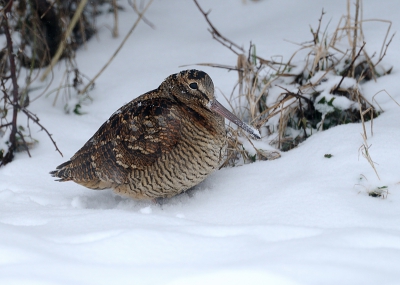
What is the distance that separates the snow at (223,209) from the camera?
2047 millimetres

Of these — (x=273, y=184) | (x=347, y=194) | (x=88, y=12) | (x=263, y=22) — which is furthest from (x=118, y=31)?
(x=347, y=194)

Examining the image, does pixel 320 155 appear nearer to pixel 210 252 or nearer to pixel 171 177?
pixel 171 177

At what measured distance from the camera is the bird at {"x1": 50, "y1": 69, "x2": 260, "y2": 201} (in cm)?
314

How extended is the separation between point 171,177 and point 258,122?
1007mm

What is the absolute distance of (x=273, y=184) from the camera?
3.21 metres

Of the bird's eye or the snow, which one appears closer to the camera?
the snow

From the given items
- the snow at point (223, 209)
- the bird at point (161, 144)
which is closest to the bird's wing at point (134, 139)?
the bird at point (161, 144)

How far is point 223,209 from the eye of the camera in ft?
9.93

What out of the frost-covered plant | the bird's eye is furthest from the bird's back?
the frost-covered plant

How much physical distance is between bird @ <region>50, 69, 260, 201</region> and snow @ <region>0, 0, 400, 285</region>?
0.53 ft

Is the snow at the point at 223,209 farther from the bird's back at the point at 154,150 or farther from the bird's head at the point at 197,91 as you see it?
the bird's head at the point at 197,91

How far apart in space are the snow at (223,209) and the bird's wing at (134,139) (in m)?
0.26

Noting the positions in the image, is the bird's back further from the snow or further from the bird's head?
the snow

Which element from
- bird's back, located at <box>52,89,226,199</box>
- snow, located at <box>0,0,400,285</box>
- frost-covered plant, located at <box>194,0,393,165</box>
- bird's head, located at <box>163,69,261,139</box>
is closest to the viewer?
snow, located at <box>0,0,400,285</box>
